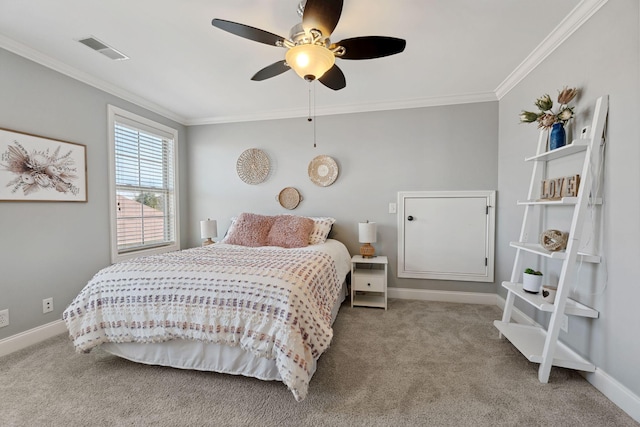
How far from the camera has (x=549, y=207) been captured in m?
2.09

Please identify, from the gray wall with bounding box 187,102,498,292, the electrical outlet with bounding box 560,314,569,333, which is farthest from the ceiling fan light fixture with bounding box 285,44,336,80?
the electrical outlet with bounding box 560,314,569,333

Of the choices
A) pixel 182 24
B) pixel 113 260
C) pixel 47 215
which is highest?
pixel 182 24

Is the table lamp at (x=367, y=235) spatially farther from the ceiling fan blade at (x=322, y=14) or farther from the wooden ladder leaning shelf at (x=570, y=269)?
the ceiling fan blade at (x=322, y=14)

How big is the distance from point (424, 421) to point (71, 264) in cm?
Answer: 311

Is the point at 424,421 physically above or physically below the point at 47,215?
below

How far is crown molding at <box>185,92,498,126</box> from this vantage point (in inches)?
120

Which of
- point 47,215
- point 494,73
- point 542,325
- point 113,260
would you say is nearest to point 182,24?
point 47,215

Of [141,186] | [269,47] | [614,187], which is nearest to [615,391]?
[614,187]

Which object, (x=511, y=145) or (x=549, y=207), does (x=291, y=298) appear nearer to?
(x=549, y=207)

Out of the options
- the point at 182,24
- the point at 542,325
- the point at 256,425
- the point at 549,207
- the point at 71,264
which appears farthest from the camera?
the point at 71,264

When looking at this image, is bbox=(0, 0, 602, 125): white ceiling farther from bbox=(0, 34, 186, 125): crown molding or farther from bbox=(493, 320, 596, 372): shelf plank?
bbox=(493, 320, 596, 372): shelf plank

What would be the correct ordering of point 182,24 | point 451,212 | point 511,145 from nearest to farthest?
point 182,24 < point 511,145 < point 451,212

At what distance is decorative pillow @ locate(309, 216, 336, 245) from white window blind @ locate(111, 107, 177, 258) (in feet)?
6.54

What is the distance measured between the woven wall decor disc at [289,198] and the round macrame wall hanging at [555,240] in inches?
98.8
